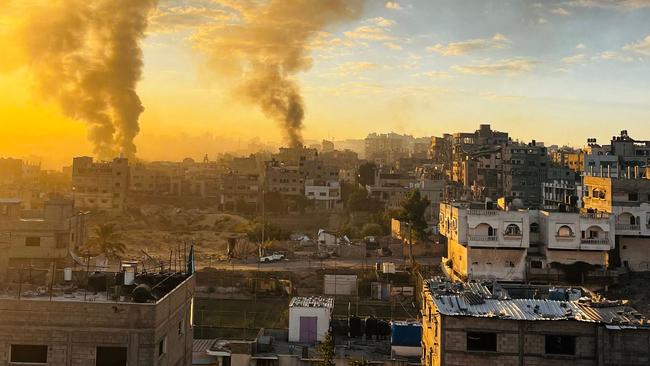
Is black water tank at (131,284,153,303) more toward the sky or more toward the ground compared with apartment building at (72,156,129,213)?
more toward the ground

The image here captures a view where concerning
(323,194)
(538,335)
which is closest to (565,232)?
(538,335)

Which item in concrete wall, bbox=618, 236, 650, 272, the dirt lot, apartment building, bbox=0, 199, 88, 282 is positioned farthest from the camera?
the dirt lot

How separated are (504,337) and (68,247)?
22.3m

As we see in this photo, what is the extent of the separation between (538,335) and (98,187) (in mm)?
55679

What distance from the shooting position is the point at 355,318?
67.1ft

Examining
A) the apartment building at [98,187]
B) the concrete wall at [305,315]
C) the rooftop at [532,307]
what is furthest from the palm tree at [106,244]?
the rooftop at [532,307]

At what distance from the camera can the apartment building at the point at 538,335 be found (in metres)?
12.1

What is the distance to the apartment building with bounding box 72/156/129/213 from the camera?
60.7 meters

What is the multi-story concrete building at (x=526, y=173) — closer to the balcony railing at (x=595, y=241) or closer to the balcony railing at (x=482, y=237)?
the balcony railing at (x=595, y=241)

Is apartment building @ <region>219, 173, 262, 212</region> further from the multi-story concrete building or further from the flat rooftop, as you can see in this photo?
the flat rooftop

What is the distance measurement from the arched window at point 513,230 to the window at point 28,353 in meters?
22.1

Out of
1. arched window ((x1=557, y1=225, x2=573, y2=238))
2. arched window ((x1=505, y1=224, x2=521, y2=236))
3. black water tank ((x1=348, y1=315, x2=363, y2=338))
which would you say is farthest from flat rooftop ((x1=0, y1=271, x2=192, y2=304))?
arched window ((x1=557, y1=225, x2=573, y2=238))

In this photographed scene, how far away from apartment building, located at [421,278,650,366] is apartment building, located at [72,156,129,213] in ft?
174

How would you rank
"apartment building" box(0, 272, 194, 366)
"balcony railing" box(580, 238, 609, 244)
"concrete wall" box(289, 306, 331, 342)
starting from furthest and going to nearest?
"balcony railing" box(580, 238, 609, 244), "concrete wall" box(289, 306, 331, 342), "apartment building" box(0, 272, 194, 366)
